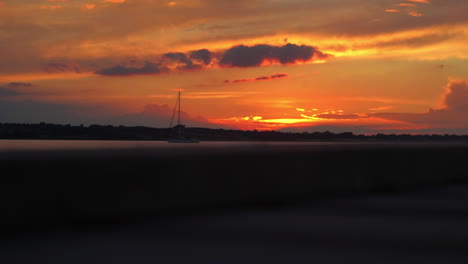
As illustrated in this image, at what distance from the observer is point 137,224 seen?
5.75 metres

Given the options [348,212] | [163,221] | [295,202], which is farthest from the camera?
[295,202]

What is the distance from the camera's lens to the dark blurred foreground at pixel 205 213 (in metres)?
4.45

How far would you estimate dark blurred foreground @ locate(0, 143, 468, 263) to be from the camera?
4449 millimetres

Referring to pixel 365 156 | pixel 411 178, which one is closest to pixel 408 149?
pixel 411 178

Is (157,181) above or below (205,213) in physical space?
above

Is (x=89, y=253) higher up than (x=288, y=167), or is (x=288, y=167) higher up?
(x=288, y=167)

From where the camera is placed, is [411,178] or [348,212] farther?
[411,178]

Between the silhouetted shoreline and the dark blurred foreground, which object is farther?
the silhouetted shoreline

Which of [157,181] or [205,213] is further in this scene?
[205,213]

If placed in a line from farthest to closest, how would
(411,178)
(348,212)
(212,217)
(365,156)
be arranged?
(411,178) < (365,156) < (348,212) < (212,217)

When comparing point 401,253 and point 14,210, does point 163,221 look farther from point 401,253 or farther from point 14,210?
point 401,253

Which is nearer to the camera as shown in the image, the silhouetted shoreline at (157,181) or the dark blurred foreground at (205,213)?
the dark blurred foreground at (205,213)

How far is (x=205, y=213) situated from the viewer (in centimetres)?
661

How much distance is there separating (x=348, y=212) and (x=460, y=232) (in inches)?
64.2
